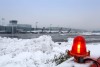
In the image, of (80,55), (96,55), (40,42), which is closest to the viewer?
(80,55)

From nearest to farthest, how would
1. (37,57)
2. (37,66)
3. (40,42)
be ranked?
(37,66)
(37,57)
(40,42)

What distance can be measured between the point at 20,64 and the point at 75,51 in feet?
22.9

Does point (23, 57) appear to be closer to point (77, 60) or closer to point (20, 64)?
point (20, 64)

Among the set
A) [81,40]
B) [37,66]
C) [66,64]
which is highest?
[81,40]

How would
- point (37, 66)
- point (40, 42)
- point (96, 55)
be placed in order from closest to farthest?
point (96, 55) < point (37, 66) < point (40, 42)

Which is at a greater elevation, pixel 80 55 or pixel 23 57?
pixel 80 55

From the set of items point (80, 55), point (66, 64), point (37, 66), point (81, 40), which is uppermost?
point (81, 40)

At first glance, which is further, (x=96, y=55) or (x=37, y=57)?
(x=37, y=57)

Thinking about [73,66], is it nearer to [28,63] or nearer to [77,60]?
[77,60]

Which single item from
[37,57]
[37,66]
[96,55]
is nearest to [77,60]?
[96,55]

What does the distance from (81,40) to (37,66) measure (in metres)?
6.70

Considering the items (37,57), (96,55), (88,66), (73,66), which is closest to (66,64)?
(73,66)

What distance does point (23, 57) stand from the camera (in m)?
10.0

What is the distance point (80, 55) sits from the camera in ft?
5.72
